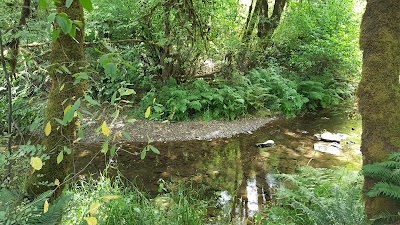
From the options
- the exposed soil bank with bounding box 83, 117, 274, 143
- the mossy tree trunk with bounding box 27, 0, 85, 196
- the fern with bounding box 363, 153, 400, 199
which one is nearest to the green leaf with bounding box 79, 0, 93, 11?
the mossy tree trunk with bounding box 27, 0, 85, 196

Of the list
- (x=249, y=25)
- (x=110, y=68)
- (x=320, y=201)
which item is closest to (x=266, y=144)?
(x=320, y=201)

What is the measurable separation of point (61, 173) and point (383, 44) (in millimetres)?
3322

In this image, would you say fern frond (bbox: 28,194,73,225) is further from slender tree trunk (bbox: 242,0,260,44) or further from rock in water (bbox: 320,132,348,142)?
slender tree trunk (bbox: 242,0,260,44)

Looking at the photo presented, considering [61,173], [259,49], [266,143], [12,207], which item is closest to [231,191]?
[266,143]

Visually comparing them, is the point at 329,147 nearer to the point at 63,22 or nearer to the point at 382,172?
the point at 382,172

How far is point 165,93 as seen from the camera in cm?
1005

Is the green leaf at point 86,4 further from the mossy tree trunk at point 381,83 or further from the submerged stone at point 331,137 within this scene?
the submerged stone at point 331,137

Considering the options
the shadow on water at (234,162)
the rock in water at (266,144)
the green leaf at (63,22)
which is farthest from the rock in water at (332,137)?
the green leaf at (63,22)

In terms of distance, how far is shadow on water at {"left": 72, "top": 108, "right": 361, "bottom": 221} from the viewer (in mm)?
5902

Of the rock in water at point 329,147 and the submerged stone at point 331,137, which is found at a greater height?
the submerged stone at point 331,137


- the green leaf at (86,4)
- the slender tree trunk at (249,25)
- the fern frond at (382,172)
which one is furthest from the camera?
the slender tree trunk at (249,25)

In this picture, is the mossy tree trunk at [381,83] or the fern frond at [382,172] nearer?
the fern frond at [382,172]

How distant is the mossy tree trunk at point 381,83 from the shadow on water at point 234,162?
2.29 metres

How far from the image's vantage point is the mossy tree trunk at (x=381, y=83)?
329 centimetres
